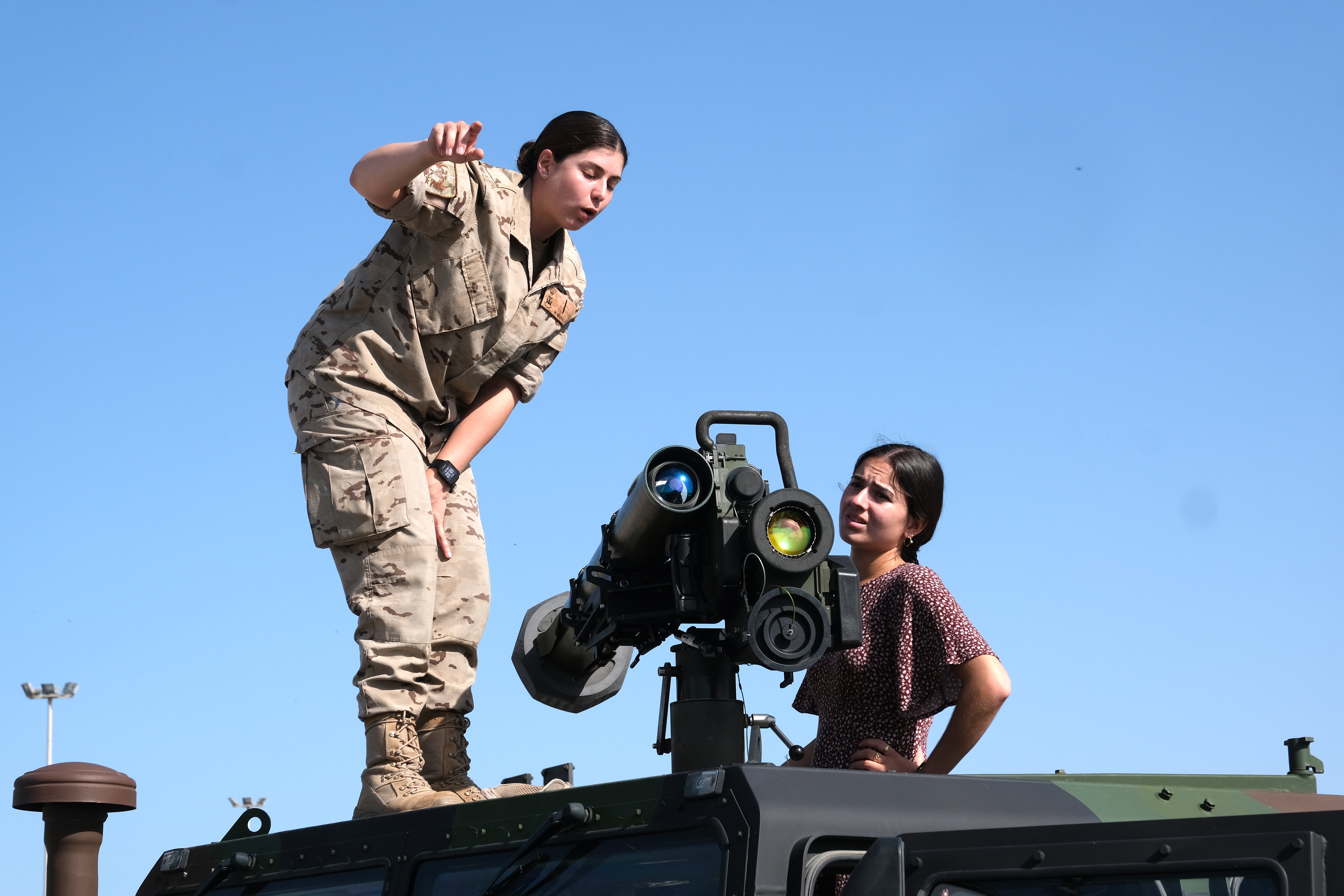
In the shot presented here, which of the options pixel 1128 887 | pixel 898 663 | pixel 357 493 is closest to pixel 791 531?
pixel 898 663

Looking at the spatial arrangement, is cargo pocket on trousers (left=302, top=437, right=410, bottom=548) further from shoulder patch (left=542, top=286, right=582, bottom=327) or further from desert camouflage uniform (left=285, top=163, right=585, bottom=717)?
shoulder patch (left=542, top=286, right=582, bottom=327)

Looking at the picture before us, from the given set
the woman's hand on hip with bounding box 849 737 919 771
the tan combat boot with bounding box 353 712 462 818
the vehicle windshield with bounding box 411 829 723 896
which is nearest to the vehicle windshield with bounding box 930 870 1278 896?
the vehicle windshield with bounding box 411 829 723 896

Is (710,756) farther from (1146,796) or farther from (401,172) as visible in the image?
(401,172)

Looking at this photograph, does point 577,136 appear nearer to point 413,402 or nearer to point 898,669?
point 413,402

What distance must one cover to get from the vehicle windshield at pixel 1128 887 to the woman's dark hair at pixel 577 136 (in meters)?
2.49

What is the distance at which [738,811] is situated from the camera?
109 inches

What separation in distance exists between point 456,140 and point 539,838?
1.68m

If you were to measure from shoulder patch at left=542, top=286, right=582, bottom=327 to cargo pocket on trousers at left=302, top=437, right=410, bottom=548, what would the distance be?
2.16 feet

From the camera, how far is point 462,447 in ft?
15.3

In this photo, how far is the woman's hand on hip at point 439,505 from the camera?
4488mm

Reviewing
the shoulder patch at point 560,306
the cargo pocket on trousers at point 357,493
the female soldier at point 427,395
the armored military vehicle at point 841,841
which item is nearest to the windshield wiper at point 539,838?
the armored military vehicle at point 841,841

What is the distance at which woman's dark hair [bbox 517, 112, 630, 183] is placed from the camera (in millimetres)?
4496

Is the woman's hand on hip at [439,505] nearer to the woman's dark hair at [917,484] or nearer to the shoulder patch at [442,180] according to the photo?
the shoulder patch at [442,180]

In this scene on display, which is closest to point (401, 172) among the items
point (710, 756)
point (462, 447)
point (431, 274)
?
point (431, 274)
